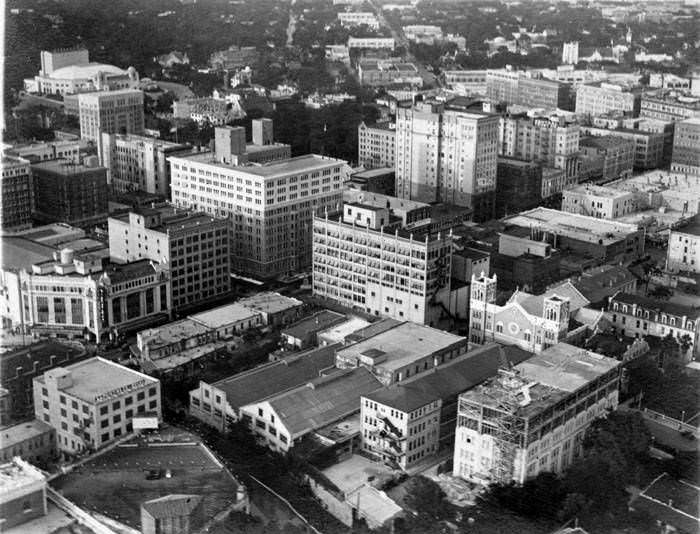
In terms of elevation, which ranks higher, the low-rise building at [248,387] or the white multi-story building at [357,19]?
the white multi-story building at [357,19]

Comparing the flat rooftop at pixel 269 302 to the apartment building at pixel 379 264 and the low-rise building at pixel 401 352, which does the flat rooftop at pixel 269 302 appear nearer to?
the apartment building at pixel 379 264

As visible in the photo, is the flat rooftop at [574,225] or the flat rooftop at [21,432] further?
the flat rooftop at [574,225]

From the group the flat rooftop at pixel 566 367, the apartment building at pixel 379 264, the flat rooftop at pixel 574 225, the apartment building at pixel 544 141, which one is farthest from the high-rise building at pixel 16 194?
the flat rooftop at pixel 566 367

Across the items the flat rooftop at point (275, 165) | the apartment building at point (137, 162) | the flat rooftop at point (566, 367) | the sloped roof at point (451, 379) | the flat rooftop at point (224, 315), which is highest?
the flat rooftop at point (275, 165)

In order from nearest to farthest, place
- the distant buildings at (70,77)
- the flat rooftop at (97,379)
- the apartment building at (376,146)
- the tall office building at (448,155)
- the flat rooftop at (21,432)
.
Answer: the flat rooftop at (21,432)
the flat rooftop at (97,379)
the tall office building at (448,155)
the apartment building at (376,146)
the distant buildings at (70,77)

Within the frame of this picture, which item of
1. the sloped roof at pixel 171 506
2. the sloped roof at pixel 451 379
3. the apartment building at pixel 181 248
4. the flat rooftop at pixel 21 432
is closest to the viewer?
the sloped roof at pixel 171 506

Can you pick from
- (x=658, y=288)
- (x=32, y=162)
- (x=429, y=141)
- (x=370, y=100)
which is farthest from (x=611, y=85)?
(x=32, y=162)

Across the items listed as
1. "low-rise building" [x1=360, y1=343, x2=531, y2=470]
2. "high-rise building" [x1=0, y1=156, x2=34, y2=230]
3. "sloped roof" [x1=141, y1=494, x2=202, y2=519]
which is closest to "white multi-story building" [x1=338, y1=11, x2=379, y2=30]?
"high-rise building" [x1=0, y1=156, x2=34, y2=230]
